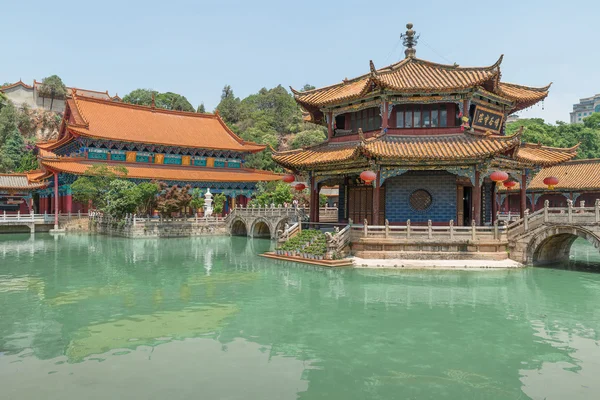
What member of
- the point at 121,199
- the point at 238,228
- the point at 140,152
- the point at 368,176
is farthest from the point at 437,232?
the point at 140,152

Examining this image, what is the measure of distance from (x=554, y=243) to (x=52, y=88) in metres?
87.8

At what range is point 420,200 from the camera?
23297mm

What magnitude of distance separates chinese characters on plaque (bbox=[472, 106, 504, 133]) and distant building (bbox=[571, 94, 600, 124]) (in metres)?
171

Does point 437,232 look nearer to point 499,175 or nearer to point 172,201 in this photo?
point 499,175

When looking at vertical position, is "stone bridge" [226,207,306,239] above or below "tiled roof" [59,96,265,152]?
below

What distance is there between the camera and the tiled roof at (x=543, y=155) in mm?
23312

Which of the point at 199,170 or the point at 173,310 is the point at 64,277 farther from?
the point at 199,170

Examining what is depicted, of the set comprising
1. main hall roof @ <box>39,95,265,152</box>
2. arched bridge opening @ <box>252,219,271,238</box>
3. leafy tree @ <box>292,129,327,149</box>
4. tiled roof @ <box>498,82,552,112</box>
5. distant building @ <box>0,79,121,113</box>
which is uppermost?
distant building @ <box>0,79,121,113</box>

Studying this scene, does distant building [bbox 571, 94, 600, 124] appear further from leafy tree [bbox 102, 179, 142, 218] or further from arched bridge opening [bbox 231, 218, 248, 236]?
leafy tree [bbox 102, 179, 142, 218]

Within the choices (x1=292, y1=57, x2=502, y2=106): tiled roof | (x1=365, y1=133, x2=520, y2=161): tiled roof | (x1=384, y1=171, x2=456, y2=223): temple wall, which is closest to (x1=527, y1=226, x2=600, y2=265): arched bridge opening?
(x1=384, y1=171, x2=456, y2=223): temple wall

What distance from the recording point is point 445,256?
20.7m

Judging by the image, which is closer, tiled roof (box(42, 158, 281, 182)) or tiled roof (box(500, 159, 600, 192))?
tiled roof (box(500, 159, 600, 192))

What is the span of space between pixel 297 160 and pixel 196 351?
54.6ft

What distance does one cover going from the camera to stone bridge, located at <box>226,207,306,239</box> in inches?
1378
